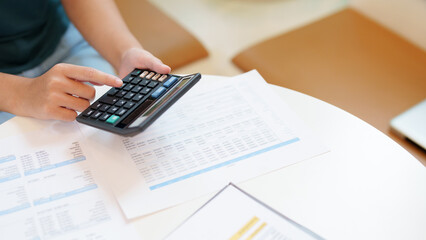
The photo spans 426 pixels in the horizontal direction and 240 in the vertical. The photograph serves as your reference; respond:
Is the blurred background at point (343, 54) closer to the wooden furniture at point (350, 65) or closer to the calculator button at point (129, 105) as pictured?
the wooden furniture at point (350, 65)

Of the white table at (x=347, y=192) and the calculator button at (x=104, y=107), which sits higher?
the white table at (x=347, y=192)

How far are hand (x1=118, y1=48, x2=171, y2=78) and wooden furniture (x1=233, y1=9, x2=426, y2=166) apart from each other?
443 millimetres

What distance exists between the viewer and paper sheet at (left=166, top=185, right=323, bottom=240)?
565mm

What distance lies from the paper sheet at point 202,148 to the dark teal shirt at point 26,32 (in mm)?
341

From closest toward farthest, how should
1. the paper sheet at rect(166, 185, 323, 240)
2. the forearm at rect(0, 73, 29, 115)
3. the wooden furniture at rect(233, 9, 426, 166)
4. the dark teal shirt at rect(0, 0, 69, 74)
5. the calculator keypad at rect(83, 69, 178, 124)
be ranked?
→ the paper sheet at rect(166, 185, 323, 240), the calculator keypad at rect(83, 69, 178, 124), the forearm at rect(0, 73, 29, 115), the dark teal shirt at rect(0, 0, 69, 74), the wooden furniture at rect(233, 9, 426, 166)

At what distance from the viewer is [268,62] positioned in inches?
47.1

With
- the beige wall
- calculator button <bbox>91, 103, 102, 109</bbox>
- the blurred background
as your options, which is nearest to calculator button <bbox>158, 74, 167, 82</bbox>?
calculator button <bbox>91, 103, 102, 109</bbox>

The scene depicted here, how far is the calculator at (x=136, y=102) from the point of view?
2.09 ft

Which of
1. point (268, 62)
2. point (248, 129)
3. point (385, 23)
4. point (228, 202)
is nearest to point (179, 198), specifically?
point (228, 202)

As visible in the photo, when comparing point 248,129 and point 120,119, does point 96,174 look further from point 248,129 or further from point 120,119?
point 248,129

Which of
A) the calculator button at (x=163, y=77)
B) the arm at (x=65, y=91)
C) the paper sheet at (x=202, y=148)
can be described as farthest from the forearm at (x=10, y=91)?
the calculator button at (x=163, y=77)

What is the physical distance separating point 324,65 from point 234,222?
0.69 m

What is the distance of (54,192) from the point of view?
625mm

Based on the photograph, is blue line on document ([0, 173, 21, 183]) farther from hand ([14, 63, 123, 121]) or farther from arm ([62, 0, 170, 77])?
arm ([62, 0, 170, 77])
